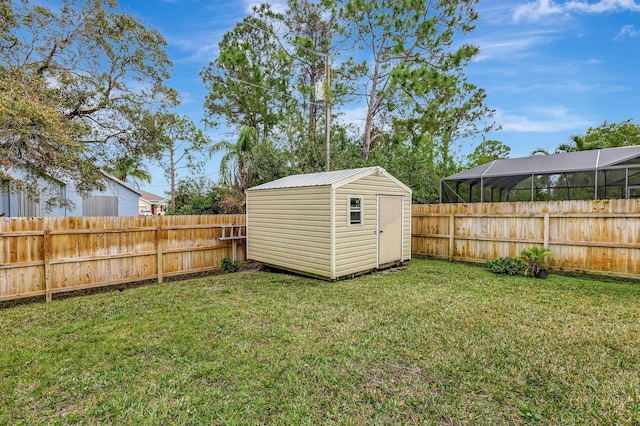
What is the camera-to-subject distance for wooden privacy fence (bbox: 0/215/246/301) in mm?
5074

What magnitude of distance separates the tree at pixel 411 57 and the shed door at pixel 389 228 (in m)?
6.07

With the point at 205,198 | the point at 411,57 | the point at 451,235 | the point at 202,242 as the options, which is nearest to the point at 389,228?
the point at 451,235

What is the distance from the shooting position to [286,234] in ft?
23.7

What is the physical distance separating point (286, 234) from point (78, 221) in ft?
13.5

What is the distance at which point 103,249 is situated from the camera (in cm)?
602

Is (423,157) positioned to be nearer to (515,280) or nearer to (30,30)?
(515,280)

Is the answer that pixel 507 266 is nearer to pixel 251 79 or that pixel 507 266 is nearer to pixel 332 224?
pixel 332 224

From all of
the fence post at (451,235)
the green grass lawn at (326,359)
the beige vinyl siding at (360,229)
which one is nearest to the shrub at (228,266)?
the green grass lawn at (326,359)

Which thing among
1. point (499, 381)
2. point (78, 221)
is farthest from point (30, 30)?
point (499, 381)

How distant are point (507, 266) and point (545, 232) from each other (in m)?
1.27

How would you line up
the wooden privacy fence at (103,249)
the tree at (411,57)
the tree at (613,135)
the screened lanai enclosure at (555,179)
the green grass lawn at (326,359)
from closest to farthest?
the green grass lawn at (326,359) < the wooden privacy fence at (103,249) < the screened lanai enclosure at (555,179) < the tree at (411,57) < the tree at (613,135)

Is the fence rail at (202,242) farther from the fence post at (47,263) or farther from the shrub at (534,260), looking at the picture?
the shrub at (534,260)

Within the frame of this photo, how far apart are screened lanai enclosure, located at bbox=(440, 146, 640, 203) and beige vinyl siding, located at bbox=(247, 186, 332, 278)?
22.2 feet

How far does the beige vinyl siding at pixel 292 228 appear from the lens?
639cm
